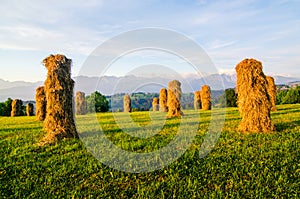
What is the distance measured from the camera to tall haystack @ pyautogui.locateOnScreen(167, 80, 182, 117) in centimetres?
1981

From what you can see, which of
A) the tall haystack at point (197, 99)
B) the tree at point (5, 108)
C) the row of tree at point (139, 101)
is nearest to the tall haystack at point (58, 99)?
the tall haystack at point (197, 99)

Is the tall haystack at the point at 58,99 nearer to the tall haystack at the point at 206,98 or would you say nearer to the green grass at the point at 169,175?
the green grass at the point at 169,175

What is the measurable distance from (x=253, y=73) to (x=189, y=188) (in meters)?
7.16

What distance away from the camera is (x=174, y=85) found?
21.4 m

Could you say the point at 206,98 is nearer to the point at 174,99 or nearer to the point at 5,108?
the point at 174,99

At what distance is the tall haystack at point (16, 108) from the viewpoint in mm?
36188

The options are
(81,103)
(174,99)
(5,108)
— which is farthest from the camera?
(5,108)

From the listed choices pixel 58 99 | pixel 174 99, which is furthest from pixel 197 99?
pixel 58 99

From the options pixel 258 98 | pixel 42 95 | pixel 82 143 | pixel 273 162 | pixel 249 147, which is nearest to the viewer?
pixel 273 162

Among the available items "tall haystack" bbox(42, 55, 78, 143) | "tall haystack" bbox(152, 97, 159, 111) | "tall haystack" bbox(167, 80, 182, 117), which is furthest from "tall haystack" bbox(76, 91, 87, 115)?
"tall haystack" bbox(42, 55, 78, 143)

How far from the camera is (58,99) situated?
966 cm

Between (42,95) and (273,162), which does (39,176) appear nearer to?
(273,162)

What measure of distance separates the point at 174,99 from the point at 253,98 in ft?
33.4

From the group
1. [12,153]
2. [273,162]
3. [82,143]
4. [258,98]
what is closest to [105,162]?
[82,143]
